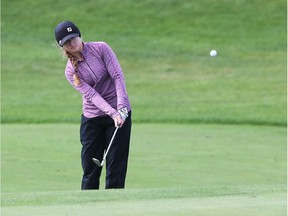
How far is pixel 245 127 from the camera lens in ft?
45.1

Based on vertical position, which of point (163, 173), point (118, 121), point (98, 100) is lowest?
point (163, 173)

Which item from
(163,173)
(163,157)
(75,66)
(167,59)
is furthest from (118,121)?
(167,59)

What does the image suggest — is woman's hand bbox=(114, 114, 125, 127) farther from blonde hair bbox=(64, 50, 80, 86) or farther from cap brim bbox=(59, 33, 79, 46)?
cap brim bbox=(59, 33, 79, 46)

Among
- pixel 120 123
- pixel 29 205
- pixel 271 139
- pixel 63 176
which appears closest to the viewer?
pixel 29 205

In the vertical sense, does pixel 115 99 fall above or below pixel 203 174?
above

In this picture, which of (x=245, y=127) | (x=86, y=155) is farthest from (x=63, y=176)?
(x=245, y=127)

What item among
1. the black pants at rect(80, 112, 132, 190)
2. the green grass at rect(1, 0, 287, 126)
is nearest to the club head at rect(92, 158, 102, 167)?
the black pants at rect(80, 112, 132, 190)

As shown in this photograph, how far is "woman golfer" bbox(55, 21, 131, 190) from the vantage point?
730 cm

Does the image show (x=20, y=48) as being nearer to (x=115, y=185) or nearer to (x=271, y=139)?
(x=271, y=139)

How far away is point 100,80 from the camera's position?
7.53 meters

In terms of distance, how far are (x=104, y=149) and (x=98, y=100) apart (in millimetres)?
746

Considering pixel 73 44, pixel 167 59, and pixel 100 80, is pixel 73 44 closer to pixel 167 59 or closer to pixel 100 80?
pixel 100 80

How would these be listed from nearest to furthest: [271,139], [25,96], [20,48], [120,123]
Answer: [120,123] < [271,139] < [25,96] < [20,48]

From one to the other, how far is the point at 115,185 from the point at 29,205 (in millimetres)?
2173
